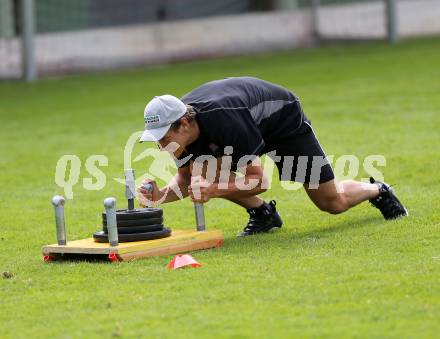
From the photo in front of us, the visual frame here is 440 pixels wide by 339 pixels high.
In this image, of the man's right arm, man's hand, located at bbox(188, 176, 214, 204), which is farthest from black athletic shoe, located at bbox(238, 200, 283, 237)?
man's hand, located at bbox(188, 176, 214, 204)

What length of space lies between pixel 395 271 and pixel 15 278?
2.43 meters

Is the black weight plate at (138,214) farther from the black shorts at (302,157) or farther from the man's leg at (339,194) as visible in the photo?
the man's leg at (339,194)

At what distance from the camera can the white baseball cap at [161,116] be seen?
7531 mm

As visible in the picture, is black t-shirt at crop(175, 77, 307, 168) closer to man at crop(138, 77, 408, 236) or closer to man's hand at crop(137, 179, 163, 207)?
man at crop(138, 77, 408, 236)

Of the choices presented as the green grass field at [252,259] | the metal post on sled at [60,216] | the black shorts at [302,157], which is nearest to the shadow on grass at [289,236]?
the green grass field at [252,259]

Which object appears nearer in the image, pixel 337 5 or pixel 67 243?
pixel 67 243

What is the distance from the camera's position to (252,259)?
7496mm

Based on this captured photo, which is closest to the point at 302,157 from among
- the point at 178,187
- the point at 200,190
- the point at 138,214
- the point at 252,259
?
the point at 178,187

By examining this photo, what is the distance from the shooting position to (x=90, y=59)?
2445 cm

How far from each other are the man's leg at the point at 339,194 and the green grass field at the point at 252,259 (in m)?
0.17

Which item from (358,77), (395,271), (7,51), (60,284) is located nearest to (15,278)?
(60,284)

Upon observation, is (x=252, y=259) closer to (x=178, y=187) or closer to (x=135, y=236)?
Answer: (x=135, y=236)

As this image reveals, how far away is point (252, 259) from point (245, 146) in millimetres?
749

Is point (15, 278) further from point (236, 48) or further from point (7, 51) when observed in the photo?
point (236, 48)
